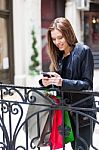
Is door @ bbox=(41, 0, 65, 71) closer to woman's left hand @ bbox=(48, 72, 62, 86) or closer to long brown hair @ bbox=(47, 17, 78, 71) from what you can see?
long brown hair @ bbox=(47, 17, 78, 71)

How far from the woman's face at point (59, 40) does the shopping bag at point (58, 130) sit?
1.22 feet

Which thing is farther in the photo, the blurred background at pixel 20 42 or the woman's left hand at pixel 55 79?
the blurred background at pixel 20 42

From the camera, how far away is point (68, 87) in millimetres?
2168

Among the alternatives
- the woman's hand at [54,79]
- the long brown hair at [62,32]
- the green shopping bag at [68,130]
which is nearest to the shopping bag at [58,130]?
the green shopping bag at [68,130]

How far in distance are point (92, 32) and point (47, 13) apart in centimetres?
360

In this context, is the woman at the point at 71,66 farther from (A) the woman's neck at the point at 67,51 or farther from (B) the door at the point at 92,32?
(B) the door at the point at 92,32

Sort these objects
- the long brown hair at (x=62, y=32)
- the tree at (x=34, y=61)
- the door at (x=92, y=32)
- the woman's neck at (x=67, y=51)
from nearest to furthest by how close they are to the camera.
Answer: the long brown hair at (x=62, y=32) < the woman's neck at (x=67, y=51) < the tree at (x=34, y=61) < the door at (x=92, y=32)

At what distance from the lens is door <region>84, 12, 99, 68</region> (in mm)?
14727

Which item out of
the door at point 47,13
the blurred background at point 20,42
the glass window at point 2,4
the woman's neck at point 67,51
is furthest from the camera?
the door at point 47,13

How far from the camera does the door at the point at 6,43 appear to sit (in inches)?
371

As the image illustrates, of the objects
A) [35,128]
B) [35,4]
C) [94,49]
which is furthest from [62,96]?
[94,49]

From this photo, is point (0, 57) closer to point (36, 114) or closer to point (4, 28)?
point (4, 28)

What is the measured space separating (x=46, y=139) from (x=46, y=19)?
10170 mm

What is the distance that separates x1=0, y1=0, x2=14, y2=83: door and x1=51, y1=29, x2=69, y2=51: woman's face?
7168mm
